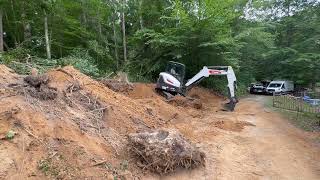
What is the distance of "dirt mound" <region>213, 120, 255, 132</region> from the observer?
11.8 metres

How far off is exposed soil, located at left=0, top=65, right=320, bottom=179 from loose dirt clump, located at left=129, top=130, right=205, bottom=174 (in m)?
0.17

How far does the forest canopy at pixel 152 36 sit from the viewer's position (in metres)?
18.6

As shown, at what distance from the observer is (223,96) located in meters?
22.7

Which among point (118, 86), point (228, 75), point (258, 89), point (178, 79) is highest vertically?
point (228, 75)

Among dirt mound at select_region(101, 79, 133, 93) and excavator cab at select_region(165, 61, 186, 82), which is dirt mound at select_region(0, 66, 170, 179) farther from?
excavator cab at select_region(165, 61, 186, 82)

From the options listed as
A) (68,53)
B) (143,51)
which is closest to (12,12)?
(68,53)

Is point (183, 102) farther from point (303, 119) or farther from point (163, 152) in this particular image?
point (163, 152)

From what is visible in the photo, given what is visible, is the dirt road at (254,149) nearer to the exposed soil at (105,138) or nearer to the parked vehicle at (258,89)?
the exposed soil at (105,138)

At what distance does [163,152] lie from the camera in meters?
7.20

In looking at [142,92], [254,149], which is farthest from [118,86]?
[254,149]

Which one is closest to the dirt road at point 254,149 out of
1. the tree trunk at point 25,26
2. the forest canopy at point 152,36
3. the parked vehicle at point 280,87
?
the forest canopy at point 152,36

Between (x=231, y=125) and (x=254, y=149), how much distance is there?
→ 2597 millimetres

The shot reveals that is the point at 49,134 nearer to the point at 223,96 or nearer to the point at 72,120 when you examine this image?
the point at 72,120

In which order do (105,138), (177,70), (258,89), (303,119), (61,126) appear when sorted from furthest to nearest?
1. (258,89)
2. (177,70)
3. (303,119)
4. (105,138)
5. (61,126)
